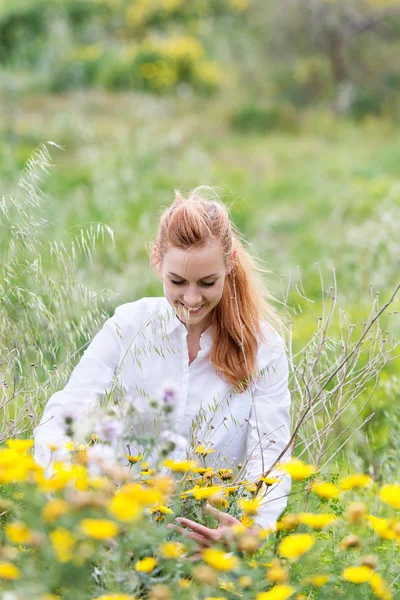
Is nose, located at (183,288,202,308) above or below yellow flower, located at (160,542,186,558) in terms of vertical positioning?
above

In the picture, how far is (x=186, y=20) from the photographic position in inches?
494

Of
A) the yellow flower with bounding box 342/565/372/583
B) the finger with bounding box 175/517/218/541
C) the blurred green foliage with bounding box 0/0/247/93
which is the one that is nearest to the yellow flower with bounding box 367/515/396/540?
the yellow flower with bounding box 342/565/372/583

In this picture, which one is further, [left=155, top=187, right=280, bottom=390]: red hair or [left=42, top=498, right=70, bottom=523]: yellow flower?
[left=155, top=187, right=280, bottom=390]: red hair

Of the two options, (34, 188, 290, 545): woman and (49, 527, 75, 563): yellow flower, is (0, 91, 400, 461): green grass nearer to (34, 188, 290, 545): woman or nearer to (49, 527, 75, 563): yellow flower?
(34, 188, 290, 545): woman

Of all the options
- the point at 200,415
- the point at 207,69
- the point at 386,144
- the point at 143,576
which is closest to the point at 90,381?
the point at 200,415

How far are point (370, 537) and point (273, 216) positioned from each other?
5.04 meters

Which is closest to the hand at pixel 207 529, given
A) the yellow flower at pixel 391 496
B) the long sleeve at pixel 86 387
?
the yellow flower at pixel 391 496

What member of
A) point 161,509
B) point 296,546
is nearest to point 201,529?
point 161,509

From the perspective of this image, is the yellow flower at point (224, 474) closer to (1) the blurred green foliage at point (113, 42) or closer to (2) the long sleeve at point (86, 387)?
(2) the long sleeve at point (86, 387)

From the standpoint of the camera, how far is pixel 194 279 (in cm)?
234

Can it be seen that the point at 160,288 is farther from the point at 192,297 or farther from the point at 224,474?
the point at 224,474

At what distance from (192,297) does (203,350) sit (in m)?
0.28

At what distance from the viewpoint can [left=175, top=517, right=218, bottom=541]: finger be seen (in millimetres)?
1807

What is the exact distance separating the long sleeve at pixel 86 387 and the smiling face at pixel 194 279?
0.67 feet
